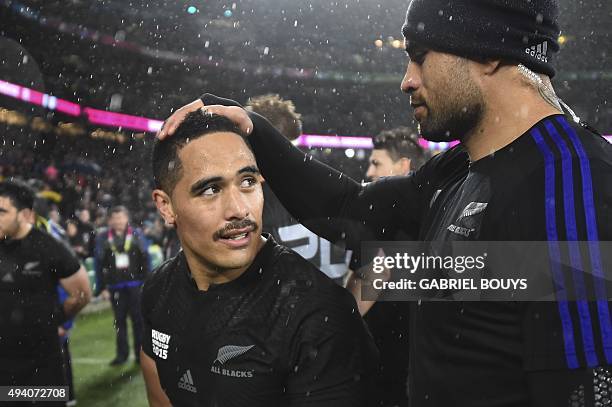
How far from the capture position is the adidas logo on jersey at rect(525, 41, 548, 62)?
1.69m

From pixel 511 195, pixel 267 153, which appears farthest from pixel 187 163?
pixel 511 195

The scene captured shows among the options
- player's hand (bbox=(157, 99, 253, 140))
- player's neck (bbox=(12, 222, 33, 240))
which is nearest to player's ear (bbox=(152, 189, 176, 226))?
player's hand (bbox=(157, 99, 253, 140))

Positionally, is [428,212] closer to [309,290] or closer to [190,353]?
[309,290]

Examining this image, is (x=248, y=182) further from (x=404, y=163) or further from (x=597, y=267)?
(x=404, y=163)

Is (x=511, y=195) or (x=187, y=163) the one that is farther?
(x=187, y=163)

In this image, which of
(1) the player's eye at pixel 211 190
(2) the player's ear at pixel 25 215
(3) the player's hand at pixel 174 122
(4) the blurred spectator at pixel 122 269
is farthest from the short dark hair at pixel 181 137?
(4) the blurred spectator at pixel 122 269

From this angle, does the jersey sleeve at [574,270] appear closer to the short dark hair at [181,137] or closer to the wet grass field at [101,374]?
the short dark hair at [181,137]

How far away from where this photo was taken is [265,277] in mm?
1961

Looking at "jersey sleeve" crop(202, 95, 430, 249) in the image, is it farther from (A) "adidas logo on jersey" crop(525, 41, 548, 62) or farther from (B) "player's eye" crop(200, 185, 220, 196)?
(A) "adidas logo on jersey" crop(525, 41, 548, 62)

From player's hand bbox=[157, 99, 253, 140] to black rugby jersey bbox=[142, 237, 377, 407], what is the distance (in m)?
0.41

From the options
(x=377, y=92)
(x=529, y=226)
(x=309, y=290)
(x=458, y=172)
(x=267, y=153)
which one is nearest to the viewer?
(x=529, y=226)

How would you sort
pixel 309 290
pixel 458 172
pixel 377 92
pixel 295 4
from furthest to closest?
pixel 377 92
pixel 295 4
pixel 458 172
pixel 309 290

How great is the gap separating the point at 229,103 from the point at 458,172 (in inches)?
32.4

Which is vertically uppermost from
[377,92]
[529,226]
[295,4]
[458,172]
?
[377,92]
